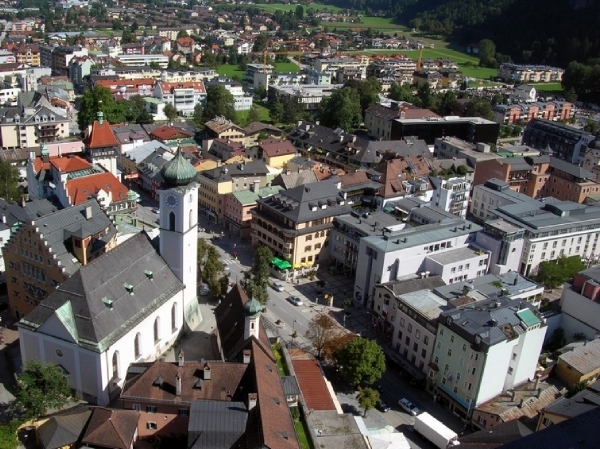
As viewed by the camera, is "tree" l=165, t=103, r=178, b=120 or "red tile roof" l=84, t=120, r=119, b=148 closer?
"red tile roof" l=84, t=120, r=119, b=148

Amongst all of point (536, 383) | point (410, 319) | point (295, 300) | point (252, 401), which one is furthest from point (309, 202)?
point (252, 401)

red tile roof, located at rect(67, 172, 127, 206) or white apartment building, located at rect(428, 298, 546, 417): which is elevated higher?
red tile roof, located at rect(67, 172, 127, 206)

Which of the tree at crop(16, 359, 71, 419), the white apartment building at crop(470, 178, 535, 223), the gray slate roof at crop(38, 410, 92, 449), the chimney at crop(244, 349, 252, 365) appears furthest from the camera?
the white apartment building at crop(470, 178, 535, 223)

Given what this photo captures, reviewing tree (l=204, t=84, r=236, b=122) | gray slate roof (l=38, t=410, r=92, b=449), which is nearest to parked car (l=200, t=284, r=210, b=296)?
gray slate roof (l=38, t=410, r=92, b=449)

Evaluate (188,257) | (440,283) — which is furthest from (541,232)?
(188,257)

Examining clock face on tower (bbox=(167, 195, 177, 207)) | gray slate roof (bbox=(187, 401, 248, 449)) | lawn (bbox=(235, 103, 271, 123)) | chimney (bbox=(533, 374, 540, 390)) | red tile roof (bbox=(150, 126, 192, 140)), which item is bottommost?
lawn (bbox=(235, 103, 271, 123))

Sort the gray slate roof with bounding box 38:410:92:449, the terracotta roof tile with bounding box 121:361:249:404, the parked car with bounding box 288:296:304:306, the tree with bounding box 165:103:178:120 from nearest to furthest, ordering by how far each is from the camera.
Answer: the gray slate roof with bounding box 38:410:92:449
the terracotta roof tile with bounding box 121:361:249:404
the parked car with bounding box 288:296:304:306
the tree with bounding box 165:103:178:120

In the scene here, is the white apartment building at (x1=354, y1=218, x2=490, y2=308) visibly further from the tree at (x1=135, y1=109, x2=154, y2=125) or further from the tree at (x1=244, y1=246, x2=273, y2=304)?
the tree at (x1=135, y1=109, x2=154, y2=125)
